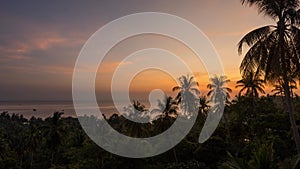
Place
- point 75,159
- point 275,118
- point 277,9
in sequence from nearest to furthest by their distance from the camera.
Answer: point 277,9
point 275,118
point 75,159

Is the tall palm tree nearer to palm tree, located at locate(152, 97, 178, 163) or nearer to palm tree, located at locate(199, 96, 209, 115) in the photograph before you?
palm tree, located at locate(152, 97, 178, 163)

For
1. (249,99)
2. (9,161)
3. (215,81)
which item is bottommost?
(9,161)

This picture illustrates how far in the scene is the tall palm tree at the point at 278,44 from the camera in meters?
14.1

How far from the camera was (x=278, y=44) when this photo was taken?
14.2 meters

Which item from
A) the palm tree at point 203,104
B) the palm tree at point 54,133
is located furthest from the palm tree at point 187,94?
the palm tree at point 54,133

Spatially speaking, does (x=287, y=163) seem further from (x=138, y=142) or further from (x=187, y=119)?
(x=187, y=119)

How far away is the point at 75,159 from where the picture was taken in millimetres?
38031

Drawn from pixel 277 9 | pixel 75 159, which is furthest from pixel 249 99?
pixel 277 9

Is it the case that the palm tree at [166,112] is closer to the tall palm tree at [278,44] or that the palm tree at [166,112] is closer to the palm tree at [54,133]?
the palm tree at [54,133]

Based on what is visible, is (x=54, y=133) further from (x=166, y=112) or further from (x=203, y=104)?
(x=203, y=104)

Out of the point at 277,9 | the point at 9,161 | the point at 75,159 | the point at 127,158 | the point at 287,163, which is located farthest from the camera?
the point at 9,161

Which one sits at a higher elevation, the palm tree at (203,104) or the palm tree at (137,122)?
the palm tree at (203,104)

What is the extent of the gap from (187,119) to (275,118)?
13.3 metres

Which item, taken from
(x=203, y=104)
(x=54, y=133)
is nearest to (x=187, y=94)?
(x=203, y=104)
